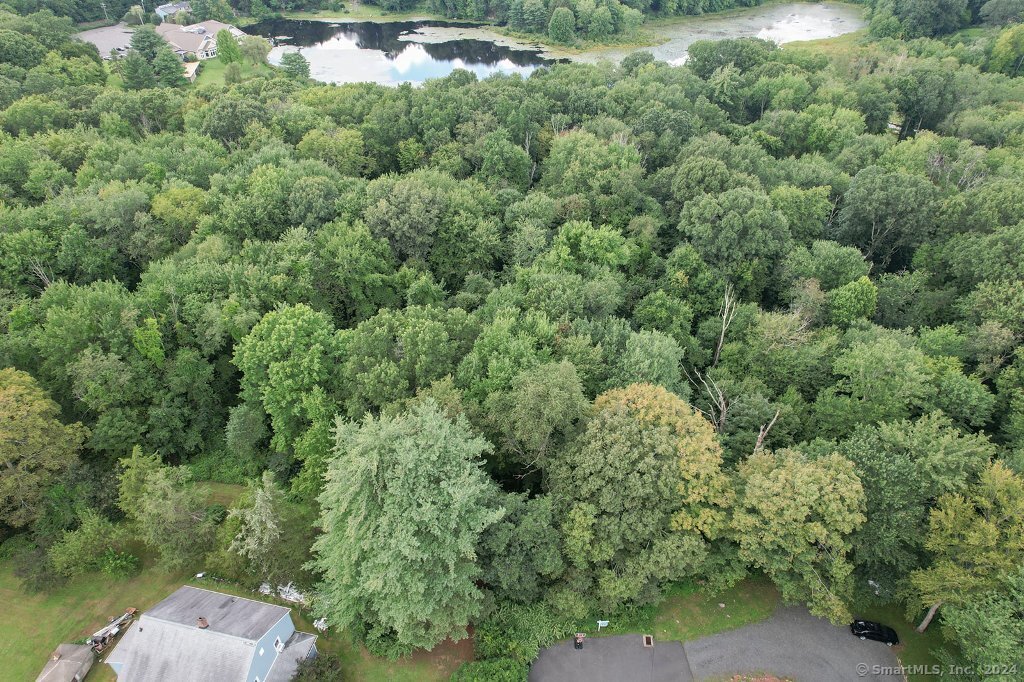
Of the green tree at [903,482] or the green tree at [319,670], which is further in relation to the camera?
the green tree at [903,482]

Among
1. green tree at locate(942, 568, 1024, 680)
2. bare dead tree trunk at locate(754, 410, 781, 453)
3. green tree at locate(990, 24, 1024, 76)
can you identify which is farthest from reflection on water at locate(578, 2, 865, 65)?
green tree at locate(942, 568, 1024, 680)

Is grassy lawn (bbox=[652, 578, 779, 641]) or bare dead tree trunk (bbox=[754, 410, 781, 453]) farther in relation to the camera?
bare dead tree trunk (bbox=[754, 410, 781, 453])

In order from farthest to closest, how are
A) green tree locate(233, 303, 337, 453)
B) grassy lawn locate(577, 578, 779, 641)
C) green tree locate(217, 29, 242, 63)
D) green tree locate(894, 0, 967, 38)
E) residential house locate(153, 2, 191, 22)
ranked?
residential house locate(153, 2, 191, 22) < green tree locate(894, 0, 967, 38) < green tree locate(217, 29, 242, 63) < green tree locate(233, 303, 337, 453) < grassy lawn locate(577, 578, 779, 641)

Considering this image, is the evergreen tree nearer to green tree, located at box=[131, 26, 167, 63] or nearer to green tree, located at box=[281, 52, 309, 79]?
green tree, located at box=[131, 26, 167, 63]

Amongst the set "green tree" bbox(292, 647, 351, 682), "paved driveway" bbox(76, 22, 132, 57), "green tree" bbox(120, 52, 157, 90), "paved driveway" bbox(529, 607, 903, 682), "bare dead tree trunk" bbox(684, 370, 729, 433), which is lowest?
"paved driveway" bbox(529, 607, 903, 682)

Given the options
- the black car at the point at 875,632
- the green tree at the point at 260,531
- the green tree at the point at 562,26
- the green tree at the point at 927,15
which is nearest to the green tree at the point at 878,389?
the black car at the point at 875,632

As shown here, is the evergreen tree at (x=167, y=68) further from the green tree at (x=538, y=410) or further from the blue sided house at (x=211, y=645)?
the green tree at (x=538, y=410)

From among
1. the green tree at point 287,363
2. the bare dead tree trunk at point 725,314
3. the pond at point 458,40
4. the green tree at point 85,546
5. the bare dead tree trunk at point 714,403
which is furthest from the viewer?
the pond at point 458,40
